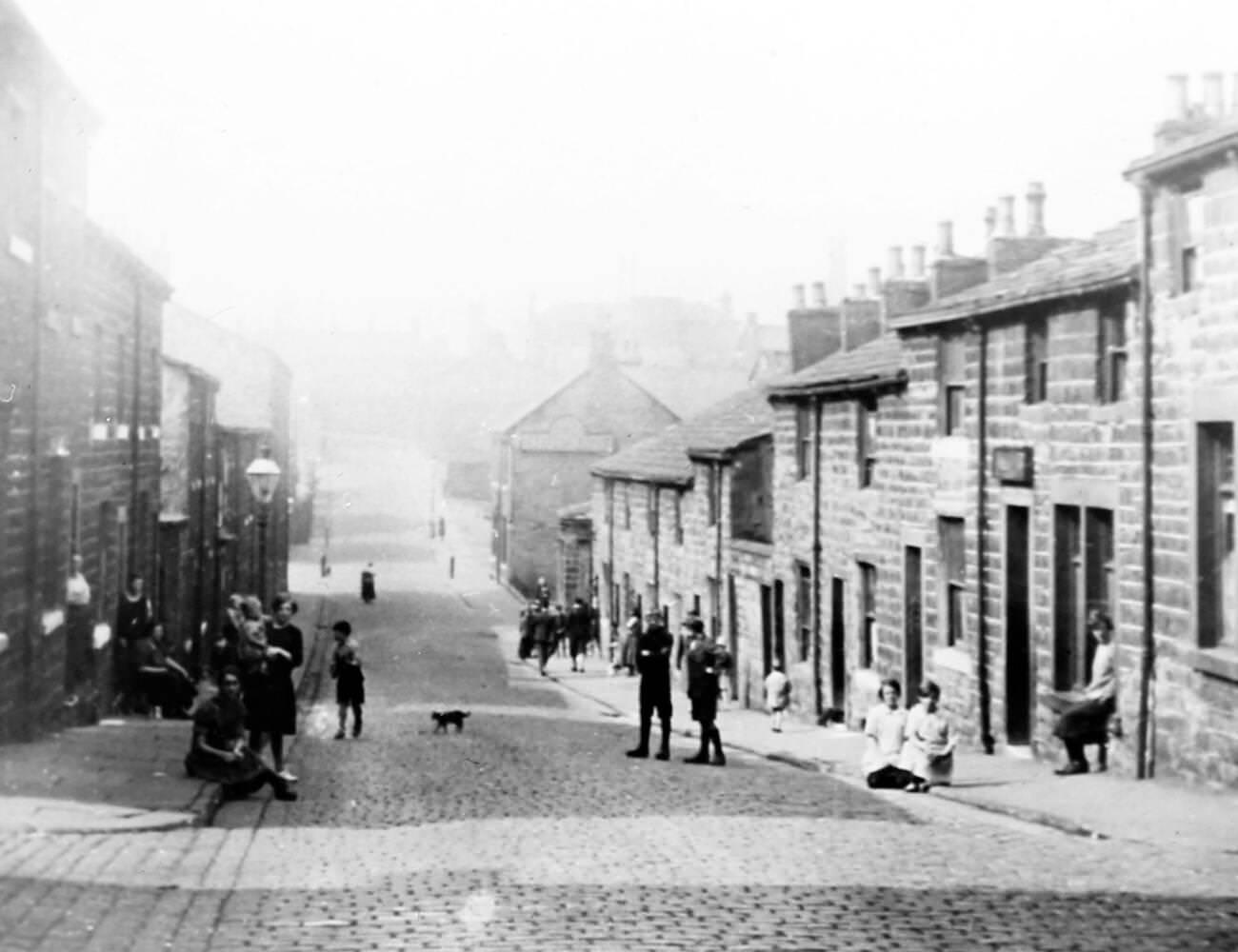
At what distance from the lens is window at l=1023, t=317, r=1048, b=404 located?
17484mm

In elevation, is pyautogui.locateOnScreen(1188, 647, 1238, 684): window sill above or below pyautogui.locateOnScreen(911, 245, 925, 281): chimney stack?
below

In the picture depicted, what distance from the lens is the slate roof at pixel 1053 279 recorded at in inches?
620

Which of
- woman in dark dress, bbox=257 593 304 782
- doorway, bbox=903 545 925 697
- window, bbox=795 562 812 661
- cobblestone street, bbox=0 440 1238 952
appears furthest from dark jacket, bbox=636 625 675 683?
window, bbox=795 562 812 661

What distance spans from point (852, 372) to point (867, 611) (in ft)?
10.8

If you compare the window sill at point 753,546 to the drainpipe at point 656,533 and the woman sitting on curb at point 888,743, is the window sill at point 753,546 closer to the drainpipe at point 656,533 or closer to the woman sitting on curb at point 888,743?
the drainpipe at point 656,533

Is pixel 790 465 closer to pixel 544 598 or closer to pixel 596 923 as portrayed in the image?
pixel 544 598

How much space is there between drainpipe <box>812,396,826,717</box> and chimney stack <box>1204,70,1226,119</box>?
9.61 m

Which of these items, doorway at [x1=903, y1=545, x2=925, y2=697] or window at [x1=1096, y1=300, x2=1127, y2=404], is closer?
window at [x1=1096, y1=300, x2=1127, y2=404]

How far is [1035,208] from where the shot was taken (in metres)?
21.1

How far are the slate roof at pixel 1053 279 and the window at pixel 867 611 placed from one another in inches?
164

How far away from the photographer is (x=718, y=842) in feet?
38.2

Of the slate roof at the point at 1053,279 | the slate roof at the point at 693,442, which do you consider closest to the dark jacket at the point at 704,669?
the slate roof at the point at 1053,279

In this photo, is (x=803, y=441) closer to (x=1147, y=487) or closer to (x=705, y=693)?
(x=705, y=693)

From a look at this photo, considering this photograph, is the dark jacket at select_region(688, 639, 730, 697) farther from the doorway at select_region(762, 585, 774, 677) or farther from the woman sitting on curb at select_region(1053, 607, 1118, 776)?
the doorway at select_region(762, 585, 774, 677)
